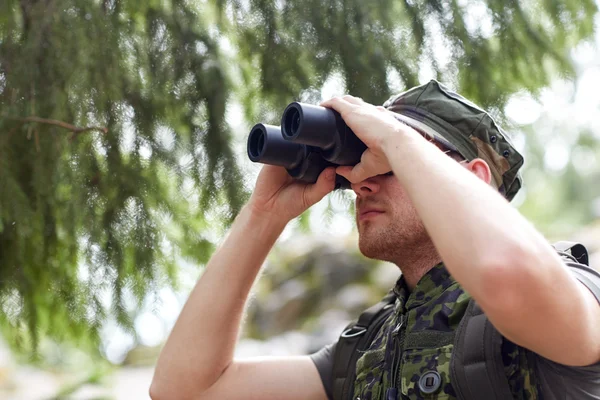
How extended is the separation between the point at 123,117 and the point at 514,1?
134 centimetres

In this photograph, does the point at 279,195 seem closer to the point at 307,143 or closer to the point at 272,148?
the point at 272,148

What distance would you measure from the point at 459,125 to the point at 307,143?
422mm

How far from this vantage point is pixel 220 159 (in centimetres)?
238

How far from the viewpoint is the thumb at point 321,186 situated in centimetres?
187

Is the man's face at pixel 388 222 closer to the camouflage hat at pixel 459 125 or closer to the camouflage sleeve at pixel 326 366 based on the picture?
the camouflage hat at pixel 459 125

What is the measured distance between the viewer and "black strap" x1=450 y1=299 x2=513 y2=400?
1.44 meters

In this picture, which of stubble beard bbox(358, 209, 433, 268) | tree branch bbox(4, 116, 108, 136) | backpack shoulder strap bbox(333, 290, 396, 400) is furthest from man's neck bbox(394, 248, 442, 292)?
tree branch bbox(4, 116, 108, 136)

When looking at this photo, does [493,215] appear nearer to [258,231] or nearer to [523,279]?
[523,279]

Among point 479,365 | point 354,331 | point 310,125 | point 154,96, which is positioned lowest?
point 479,365

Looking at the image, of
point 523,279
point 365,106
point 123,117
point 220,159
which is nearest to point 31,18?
point 123,117

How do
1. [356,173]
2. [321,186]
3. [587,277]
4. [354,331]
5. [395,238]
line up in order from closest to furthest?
[587,277], [356,173], [395,238], [321,186], [354,331]

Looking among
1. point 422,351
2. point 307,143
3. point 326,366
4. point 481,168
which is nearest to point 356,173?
point 307,143

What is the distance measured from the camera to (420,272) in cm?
183

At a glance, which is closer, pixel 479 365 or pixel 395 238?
pixel 479 365
